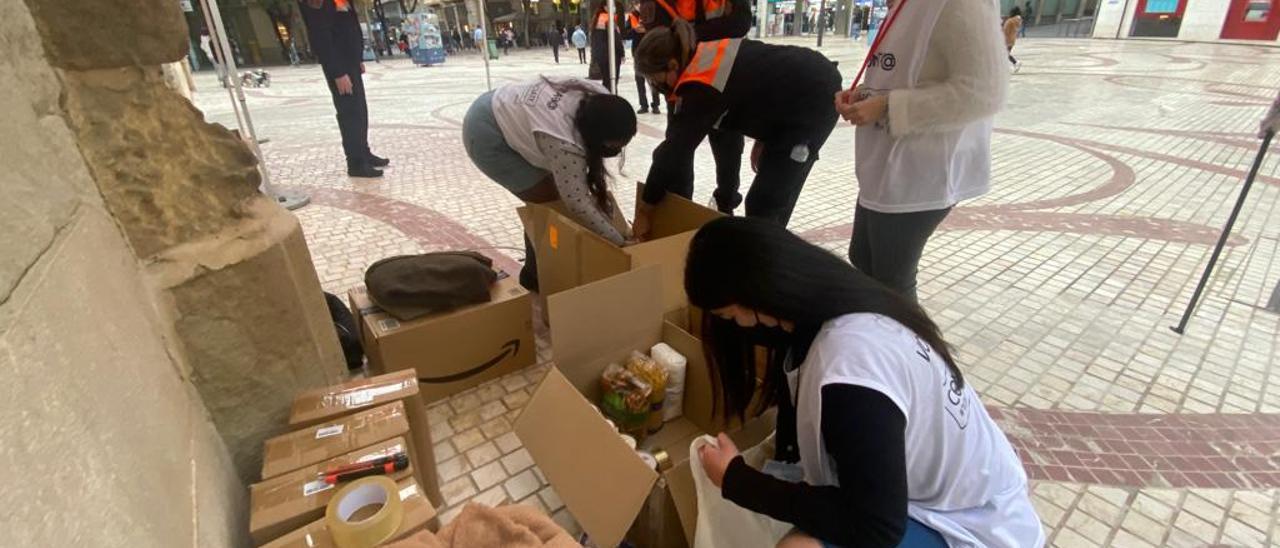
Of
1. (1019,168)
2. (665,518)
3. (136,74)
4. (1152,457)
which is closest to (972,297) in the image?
(1152,457)

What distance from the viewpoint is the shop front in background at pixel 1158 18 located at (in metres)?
17.6

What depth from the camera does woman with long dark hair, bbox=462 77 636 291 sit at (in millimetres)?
2096

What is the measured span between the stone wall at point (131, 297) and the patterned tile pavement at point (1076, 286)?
0.64 m

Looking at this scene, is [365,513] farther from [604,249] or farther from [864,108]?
[864,108]

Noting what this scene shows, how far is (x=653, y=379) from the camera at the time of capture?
1872mm

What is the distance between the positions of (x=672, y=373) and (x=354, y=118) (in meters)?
4.06

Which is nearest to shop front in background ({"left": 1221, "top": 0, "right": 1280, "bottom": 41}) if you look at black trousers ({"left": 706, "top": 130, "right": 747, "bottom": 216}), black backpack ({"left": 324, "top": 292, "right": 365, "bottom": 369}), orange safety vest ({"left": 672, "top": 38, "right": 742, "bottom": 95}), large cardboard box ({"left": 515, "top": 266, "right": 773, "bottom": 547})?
black trousers ({"left": 706, "top": 130, "right": 747, "bottom": 216})

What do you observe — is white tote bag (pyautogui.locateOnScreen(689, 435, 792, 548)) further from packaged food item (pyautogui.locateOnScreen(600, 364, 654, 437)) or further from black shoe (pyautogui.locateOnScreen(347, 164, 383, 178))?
black shoe (pyautogui.locateOnScreen(347, 164, 383, 178))

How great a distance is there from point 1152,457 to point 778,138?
164 centimetres

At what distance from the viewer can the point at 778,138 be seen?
236 centimetres

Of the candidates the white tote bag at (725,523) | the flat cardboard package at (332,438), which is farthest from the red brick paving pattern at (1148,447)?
the flat cardboard package at (332,438)

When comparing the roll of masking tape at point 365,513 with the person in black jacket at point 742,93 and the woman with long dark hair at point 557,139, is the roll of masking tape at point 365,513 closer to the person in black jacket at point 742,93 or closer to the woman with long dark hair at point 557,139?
the woman with long dark hair at point 557,139

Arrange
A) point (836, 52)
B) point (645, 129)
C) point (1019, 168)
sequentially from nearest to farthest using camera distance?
point (1019, 168) → point (645, 129) → point (836, 52)

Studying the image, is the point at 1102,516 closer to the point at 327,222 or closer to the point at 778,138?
the point at 778,138
